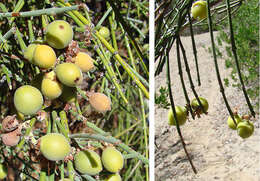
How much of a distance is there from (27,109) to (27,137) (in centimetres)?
3

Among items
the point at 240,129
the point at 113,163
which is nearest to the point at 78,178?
the point at 113,163

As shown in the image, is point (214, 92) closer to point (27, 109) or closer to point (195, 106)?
point (195, 106)

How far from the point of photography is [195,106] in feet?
2.08

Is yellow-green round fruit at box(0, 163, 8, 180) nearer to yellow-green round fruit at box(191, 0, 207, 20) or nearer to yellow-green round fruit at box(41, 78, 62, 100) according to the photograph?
yellow-green round fruit at box(41, 78, 62, 100)

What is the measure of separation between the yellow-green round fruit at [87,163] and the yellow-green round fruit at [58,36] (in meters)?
0.12

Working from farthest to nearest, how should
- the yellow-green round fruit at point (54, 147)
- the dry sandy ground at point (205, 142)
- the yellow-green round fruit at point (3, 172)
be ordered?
the dry sandy ground at point (205, 142) → the yellow-green round fruit at point (3, 172) → the yellow-green round fruit at point (54, 147)

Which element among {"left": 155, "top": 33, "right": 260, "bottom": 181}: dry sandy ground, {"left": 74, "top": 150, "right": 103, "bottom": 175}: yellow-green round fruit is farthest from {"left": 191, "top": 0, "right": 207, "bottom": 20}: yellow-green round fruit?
{"left": 74, "top": 150, "right": 103, "bottom": 175}: yellow-green round fruit

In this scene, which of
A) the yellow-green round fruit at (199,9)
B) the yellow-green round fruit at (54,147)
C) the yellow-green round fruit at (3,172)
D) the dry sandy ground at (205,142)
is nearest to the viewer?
the yellow-green round fruit at (54,147)

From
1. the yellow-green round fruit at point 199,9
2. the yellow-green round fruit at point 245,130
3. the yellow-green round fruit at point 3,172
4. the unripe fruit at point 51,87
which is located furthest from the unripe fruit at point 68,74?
the yellow-green round fruit at point 245,130

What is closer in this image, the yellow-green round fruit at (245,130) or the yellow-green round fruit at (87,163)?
the yellow-green round fruit at (87,163)

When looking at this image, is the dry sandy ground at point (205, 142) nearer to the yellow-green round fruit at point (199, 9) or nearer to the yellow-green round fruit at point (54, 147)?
the yellow-green round fruit at point (199, 9)

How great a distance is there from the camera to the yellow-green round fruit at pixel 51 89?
0.36m

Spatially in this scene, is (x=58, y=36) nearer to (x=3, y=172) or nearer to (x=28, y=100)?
(x=28, y=100)

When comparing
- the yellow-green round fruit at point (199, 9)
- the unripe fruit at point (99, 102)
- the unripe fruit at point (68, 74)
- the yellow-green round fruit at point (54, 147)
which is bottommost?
the yellow-green round fruit at point (54, 147)
